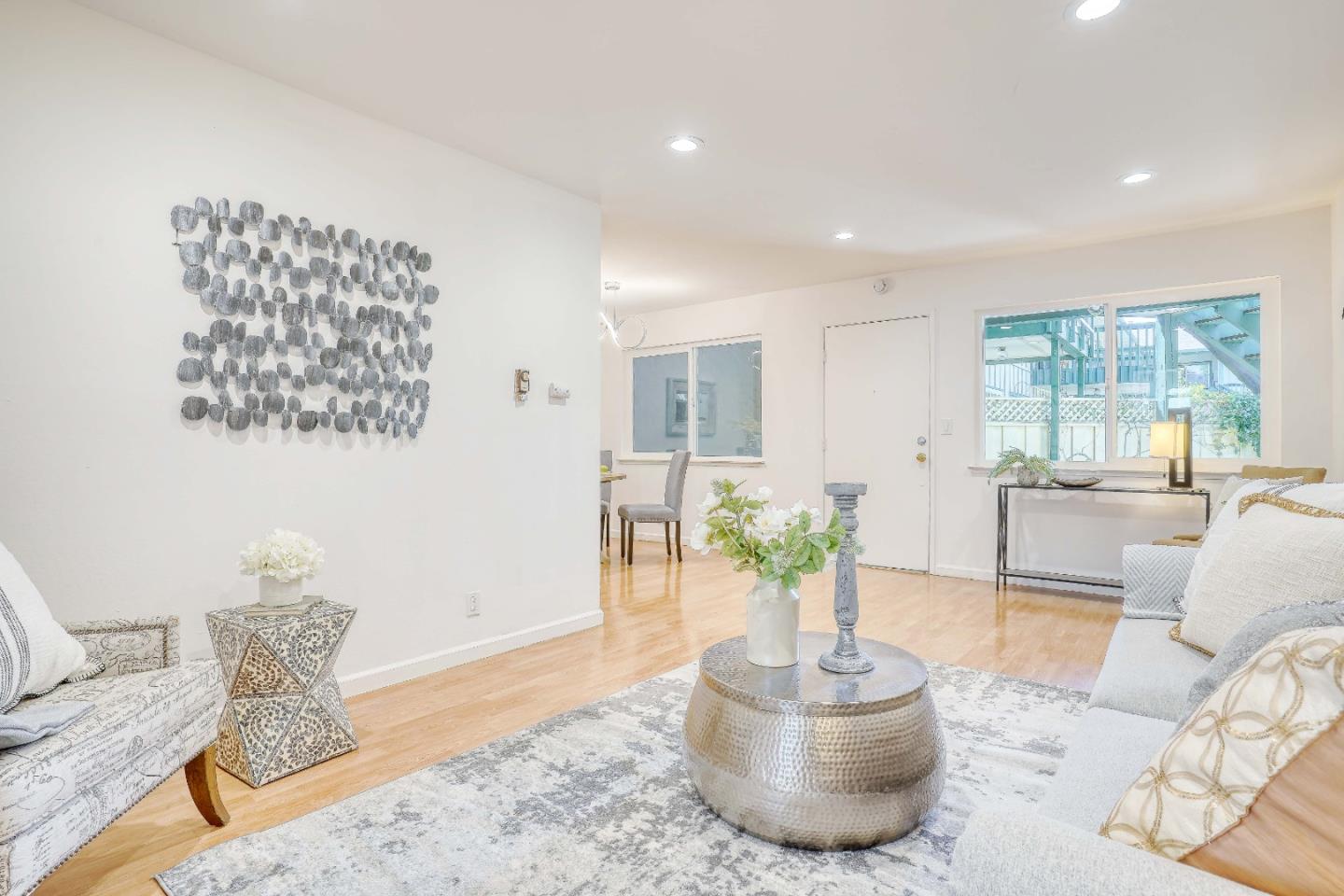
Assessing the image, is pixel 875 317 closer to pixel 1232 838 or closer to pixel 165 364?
pixel 165 364

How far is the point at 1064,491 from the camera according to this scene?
15.6 feet

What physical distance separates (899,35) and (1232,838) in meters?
2.36

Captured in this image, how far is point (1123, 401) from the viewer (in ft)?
15.4

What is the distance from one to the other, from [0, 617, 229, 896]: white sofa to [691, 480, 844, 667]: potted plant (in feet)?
4.25

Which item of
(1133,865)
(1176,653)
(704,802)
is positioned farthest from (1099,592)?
(1133,865)

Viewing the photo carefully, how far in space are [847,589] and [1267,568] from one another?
91 centimetres

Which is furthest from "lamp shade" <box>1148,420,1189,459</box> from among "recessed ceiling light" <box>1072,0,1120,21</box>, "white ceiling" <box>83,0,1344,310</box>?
"recessed ceiling light" <box>1072,0,1120,21</box>

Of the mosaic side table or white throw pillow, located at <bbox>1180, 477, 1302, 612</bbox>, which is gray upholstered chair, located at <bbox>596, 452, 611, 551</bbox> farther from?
white throw pillow, located at <bbox>1180, 477, 1302, 612</bbox>

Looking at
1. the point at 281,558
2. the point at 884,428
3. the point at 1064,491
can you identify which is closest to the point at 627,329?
the point at 884,428

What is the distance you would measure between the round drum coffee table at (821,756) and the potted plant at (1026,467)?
3.36 m

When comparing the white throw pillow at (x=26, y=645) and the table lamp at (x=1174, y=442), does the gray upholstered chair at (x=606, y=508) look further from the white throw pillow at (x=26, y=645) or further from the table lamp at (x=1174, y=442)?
the white throw pillow at (x=26, y=645)

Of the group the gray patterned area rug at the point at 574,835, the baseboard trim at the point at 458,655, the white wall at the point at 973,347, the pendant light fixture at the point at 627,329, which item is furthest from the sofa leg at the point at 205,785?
the pendant light fixture at the point at 627,329

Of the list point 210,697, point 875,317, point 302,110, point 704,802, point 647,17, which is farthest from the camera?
point 875,317

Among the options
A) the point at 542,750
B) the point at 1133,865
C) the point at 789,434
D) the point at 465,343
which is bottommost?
the point at 542,750
